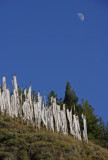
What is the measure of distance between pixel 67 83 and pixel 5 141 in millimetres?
30837

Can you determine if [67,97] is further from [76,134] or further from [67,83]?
[76,134]

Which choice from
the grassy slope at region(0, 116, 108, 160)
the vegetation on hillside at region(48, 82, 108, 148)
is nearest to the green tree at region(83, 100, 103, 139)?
the vegetation on hillside at region(48, 82, 108, 148)

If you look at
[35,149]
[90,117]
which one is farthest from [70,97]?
[35,149]

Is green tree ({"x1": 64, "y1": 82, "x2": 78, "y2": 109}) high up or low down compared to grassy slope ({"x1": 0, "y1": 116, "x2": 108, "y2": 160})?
up

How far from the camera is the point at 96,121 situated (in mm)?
39688

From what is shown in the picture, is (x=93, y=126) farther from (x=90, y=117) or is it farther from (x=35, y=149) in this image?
(x=35, y=149)

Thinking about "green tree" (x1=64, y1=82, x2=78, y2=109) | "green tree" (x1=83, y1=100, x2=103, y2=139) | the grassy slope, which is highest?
"green tree" (x1=64, y1=82, x2=78, y2=109)

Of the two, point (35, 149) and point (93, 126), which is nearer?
point (35, 149)

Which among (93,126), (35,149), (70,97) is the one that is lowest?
(35,149)

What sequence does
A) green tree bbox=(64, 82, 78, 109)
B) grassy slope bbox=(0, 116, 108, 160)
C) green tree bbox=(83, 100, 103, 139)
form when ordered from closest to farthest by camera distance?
grassy slope bbox=(0, 116, 108, 160) → green tree bbox=(83, 100, 103, 139) → green tree bbox=(64, 82, 78, 109)

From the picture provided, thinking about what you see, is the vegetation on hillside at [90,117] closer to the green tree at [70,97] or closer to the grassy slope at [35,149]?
the green tree at [70,97]

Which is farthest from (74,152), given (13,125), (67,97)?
(67,97)

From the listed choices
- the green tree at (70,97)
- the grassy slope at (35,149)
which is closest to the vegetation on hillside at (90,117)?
the green tree at (70,97)

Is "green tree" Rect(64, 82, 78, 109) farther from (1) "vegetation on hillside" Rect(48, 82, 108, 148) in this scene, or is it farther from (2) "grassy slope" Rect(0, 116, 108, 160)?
(2) "grassy slope" Rect(0, 116, 108, 160)
